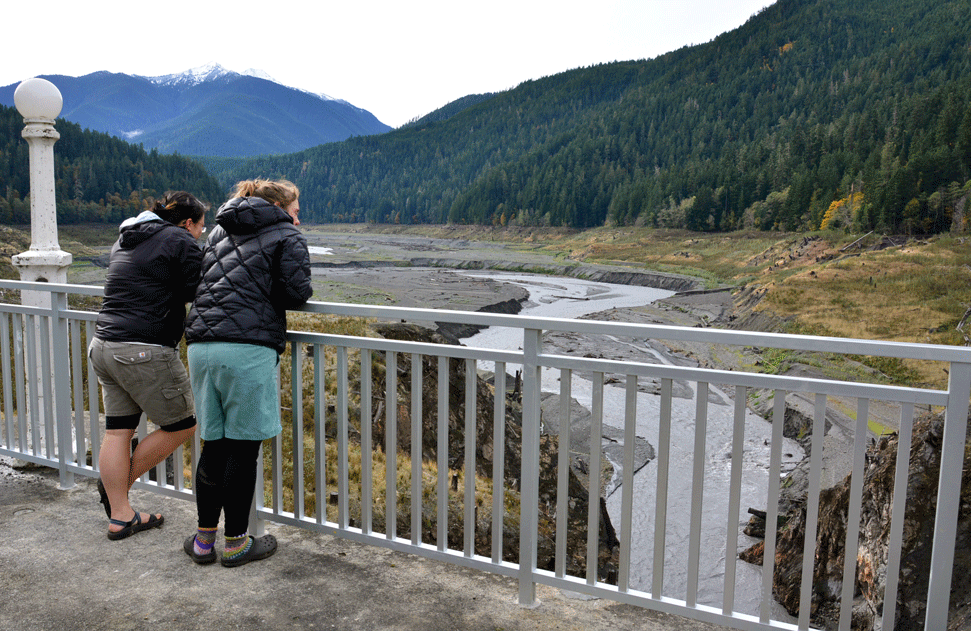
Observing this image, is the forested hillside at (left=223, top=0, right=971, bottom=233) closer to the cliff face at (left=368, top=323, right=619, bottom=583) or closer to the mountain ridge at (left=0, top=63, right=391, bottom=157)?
the cliff face at (left=368, top=323, right=619, bottom=583)

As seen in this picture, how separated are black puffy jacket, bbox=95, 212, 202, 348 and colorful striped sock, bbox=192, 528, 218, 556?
788mm

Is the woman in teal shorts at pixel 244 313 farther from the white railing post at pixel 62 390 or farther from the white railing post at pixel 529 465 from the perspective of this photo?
the white railing post at pixel 62 390

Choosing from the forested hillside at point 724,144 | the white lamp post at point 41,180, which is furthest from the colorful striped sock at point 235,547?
the forested hillside at point 724,144

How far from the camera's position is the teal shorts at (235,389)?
2488 millimetres

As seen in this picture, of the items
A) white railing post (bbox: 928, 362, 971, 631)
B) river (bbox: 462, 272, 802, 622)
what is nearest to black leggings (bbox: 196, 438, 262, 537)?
white railing post (bbox: 928, 362, 971, 631)

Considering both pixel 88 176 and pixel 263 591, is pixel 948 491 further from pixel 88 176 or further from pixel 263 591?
pixel 88 176

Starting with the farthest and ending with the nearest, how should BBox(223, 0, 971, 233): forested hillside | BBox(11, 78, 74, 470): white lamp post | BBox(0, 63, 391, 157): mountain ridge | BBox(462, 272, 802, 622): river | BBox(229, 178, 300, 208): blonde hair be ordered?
BBox(0, 63, 391, 157): mountain ridge
BBox(223, 0, 971, 233): forested hillside
BBox(462, 272, 802, 622): river
BBox(11, 78, 74, 470): white lamp post
BBox(229, 178, 300, 208): blonde hair

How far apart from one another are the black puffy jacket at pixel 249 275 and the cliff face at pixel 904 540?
2.32 meters

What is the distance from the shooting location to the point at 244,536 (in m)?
2.81

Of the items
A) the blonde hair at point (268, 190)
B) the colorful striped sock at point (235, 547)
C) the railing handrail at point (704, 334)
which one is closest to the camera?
the railing handrail at point (704, 334)

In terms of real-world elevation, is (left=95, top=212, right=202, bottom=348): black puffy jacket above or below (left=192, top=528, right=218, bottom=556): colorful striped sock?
above

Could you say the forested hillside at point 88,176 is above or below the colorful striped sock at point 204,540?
above

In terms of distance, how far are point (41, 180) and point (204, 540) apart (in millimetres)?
3563

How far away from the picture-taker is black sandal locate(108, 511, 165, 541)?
119 inches
